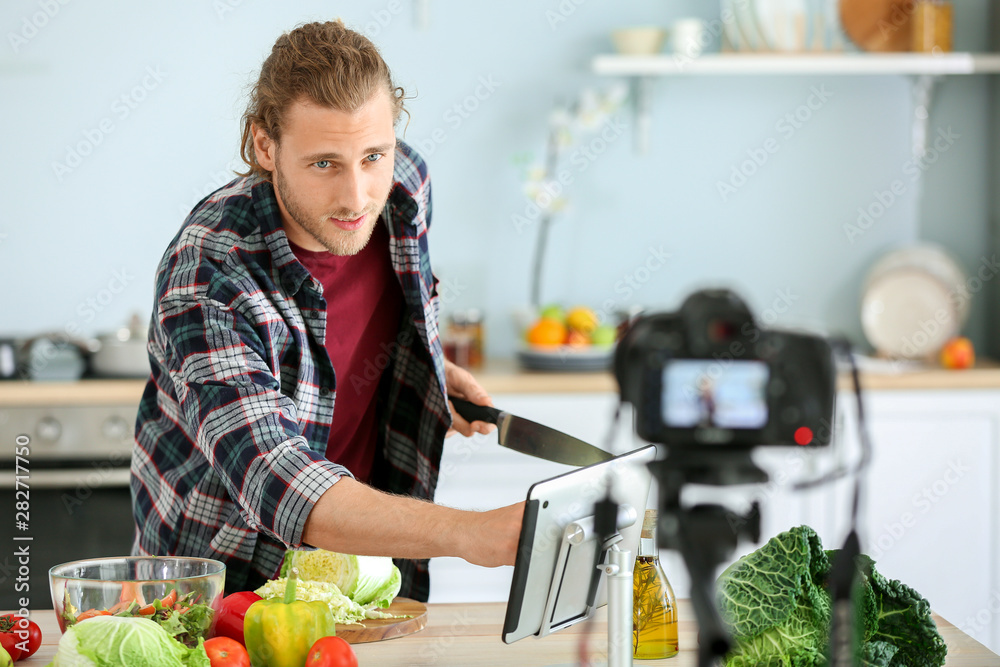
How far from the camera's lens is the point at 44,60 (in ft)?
9.97

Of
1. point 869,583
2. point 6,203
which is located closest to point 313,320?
point 869,583

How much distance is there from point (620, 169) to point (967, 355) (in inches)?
48.9

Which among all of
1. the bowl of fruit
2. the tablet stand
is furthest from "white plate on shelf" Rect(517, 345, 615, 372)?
the tablet stand

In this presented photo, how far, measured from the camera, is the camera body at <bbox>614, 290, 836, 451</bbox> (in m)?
0.63

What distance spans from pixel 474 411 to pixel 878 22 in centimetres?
223

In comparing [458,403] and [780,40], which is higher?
[780,40]

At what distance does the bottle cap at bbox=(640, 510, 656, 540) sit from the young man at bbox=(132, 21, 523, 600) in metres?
0.21

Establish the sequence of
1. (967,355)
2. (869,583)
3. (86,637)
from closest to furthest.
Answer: (86,637) → (869,583) → (967,355)

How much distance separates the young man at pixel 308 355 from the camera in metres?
1.15

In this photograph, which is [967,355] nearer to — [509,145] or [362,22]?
[509,145]

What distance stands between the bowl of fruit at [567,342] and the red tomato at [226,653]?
6.11ft
